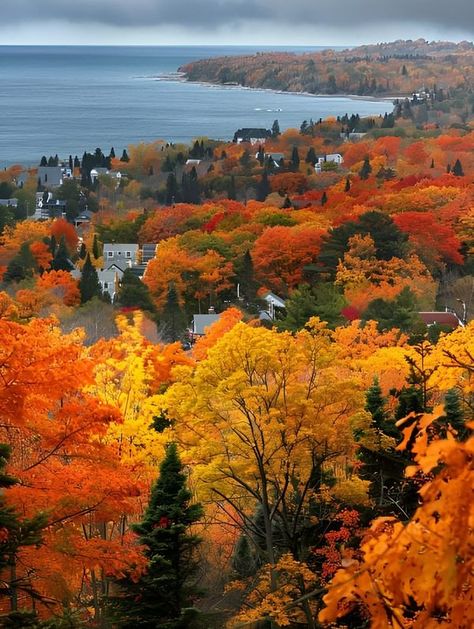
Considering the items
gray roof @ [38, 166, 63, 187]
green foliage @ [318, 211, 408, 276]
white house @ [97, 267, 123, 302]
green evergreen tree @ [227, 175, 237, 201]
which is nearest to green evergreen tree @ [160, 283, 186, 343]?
green foliage @ [318, 211, 408, 276]

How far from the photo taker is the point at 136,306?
134 ft

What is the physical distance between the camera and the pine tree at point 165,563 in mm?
12336

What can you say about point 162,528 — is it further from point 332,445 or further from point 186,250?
point 186,250

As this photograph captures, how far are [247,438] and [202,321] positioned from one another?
87.4 feet

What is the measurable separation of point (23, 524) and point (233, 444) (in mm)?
4667

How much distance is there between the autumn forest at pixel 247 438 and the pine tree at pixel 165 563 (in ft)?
0.09

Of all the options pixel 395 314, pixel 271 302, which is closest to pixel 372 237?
pixel 271 302

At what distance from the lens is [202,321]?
128 feet

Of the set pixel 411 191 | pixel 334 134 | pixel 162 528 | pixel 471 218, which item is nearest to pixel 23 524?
pixel 162 528

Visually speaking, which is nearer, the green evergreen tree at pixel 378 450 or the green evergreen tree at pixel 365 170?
the green evergreen tree at pixel 378 450

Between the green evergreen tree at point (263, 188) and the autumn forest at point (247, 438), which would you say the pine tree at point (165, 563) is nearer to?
the autumn forest at point (247, 438)

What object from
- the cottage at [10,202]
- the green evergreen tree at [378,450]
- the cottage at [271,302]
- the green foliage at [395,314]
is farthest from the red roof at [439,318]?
the cottage at [10,202]

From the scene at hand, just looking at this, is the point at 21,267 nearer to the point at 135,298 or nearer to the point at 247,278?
the point at 135,298

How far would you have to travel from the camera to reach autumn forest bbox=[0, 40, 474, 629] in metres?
4.69
